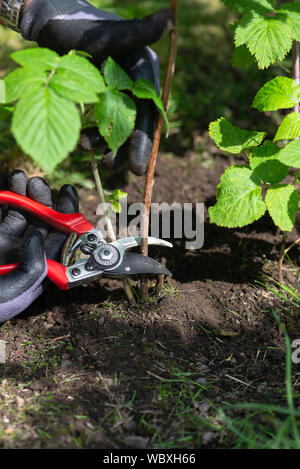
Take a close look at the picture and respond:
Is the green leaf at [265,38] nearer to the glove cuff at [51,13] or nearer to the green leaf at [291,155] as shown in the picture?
the green leaf at [291,155]

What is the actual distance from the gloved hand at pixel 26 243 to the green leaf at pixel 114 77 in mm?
600

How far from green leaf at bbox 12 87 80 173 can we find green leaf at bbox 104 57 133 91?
0.21m

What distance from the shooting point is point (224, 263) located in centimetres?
221

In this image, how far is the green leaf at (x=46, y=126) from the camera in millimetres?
1247

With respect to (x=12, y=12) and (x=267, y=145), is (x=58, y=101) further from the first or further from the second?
(x=267, y=145)

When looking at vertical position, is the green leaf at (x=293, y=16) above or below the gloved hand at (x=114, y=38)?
above

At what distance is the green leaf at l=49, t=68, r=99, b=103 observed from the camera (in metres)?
1.30

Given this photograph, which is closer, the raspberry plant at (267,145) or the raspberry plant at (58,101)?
the raspberry plant at (58,101)

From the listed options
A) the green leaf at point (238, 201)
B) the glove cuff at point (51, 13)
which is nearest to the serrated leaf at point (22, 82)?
the glove cuff at point (51, 13)

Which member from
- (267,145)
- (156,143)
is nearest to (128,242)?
(156,143)

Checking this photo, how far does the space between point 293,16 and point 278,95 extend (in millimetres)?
289

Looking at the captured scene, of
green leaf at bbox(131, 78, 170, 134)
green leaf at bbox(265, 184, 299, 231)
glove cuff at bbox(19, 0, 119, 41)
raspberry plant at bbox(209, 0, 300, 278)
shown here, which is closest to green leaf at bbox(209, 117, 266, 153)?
raspberry plant at bbox(209, 0, 300, 278)

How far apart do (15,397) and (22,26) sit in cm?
136

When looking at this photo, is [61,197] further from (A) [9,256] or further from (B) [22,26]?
(B) [22,26]
